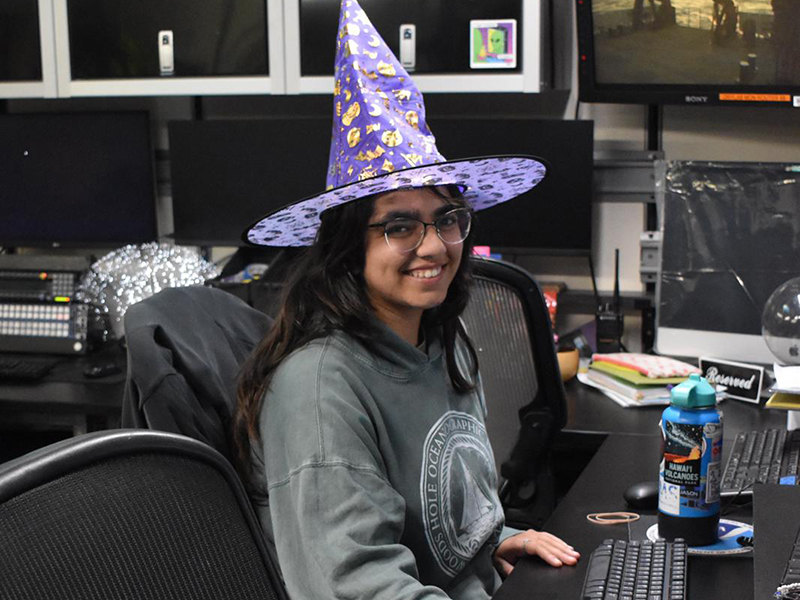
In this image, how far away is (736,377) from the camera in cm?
220

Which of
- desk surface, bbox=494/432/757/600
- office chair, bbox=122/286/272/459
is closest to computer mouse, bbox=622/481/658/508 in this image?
desk surface, bbox=494/432/757/600

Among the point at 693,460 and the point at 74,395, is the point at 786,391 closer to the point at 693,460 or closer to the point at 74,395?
the point at 693,460

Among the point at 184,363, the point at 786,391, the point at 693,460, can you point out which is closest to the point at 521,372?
the point at 786,391

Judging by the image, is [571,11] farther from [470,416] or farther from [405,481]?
[405,481]

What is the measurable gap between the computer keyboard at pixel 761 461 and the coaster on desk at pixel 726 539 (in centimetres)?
11

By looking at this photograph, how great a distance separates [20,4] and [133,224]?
26.3 inches

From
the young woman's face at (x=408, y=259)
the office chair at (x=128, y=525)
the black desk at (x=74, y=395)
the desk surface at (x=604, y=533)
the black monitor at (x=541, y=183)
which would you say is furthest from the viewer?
the black monitor at (x=541, y=183)

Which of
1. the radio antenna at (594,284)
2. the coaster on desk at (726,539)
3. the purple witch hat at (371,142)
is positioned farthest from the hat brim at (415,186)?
the radio antenna at (594,284)

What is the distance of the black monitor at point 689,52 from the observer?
2.37m

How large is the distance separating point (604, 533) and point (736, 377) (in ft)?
2.97

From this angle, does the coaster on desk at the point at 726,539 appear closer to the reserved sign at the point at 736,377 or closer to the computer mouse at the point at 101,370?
the reserved sign at the point at 736,377

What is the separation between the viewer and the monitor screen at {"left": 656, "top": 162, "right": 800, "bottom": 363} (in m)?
2.40

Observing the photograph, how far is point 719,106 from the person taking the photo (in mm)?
2564

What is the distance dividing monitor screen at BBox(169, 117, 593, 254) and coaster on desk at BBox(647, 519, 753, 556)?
50.4 inches
